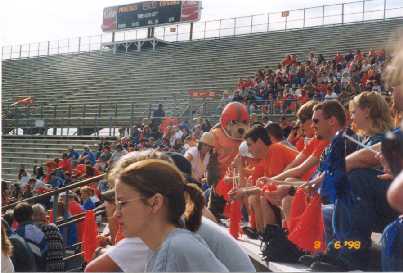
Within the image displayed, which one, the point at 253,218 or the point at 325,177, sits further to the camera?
the point at 253,218

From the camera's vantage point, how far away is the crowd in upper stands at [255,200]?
4.50 ft

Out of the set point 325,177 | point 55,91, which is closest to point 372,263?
point 325,177

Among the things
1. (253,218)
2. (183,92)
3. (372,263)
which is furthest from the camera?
(183,92)

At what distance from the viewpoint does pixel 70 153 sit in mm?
7441

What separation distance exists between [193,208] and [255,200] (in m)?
1.54

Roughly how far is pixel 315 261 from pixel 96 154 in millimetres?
5420

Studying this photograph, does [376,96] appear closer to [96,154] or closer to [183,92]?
[96,154]

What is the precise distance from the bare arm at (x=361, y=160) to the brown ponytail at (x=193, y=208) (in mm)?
853

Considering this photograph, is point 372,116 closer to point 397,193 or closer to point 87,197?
point 397,193

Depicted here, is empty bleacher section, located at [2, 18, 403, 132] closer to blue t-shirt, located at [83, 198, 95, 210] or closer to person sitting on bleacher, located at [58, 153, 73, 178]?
person sitting on bleacher, located at [58, 153, 73, 178]

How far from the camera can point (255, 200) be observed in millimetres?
3035

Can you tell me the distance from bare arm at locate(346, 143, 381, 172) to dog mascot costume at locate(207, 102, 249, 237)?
61.2 inches

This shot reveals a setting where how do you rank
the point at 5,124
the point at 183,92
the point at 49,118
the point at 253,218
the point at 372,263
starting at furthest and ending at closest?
the point at 183,92 < the point at 49,118 < the point at 5,124 < the point at 253,218 < the point at 372,263

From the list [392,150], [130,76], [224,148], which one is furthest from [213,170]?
[130,76]
